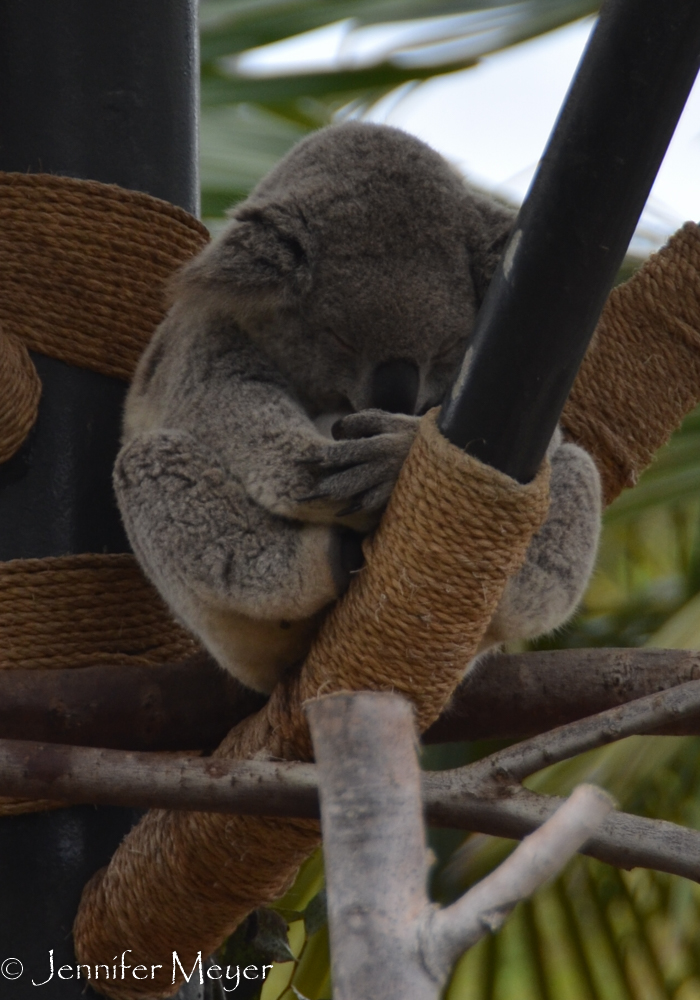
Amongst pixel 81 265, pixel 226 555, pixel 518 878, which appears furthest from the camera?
pixel 81 265

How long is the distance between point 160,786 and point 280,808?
15cm

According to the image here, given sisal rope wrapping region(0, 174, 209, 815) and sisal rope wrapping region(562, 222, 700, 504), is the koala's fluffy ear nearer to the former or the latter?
sisal rope wrapping region(0, 174, 209, 815)

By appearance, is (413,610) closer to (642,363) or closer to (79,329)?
(642,363)

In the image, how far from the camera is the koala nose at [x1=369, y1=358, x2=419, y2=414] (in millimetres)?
1853

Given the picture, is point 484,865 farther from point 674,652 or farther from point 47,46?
point 47,46

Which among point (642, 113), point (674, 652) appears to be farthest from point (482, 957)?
point (642, 113)

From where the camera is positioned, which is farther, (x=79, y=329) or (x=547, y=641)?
(x=547, y=641)

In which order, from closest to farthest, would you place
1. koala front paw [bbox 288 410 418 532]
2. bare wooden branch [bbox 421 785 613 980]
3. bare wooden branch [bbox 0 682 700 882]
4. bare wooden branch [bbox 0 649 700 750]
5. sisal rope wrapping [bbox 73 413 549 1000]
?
1. bare wooden branch [bbox 421 785 613 980]
2. bare wooden branch [bbox 0 682 700 882]
3. sisal rope wrapping [bbox 73 413 549 1000]
4. koala front paw [bbox 288 410 418 532]
5. bare wooden branch [bbox 0 649 700 750]

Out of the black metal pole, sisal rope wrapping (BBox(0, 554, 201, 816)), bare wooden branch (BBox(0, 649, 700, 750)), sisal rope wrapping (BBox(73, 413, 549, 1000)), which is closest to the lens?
the black metal pole

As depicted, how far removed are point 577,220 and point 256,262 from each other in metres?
0.79

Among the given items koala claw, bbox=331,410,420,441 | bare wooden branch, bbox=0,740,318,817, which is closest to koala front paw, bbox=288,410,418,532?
koala claw, bbox=331,410,420,441

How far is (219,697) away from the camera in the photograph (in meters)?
1.84

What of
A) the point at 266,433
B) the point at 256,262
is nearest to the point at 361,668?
the point at 266,433

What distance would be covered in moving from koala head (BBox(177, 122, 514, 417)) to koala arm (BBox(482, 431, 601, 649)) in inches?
11.4
